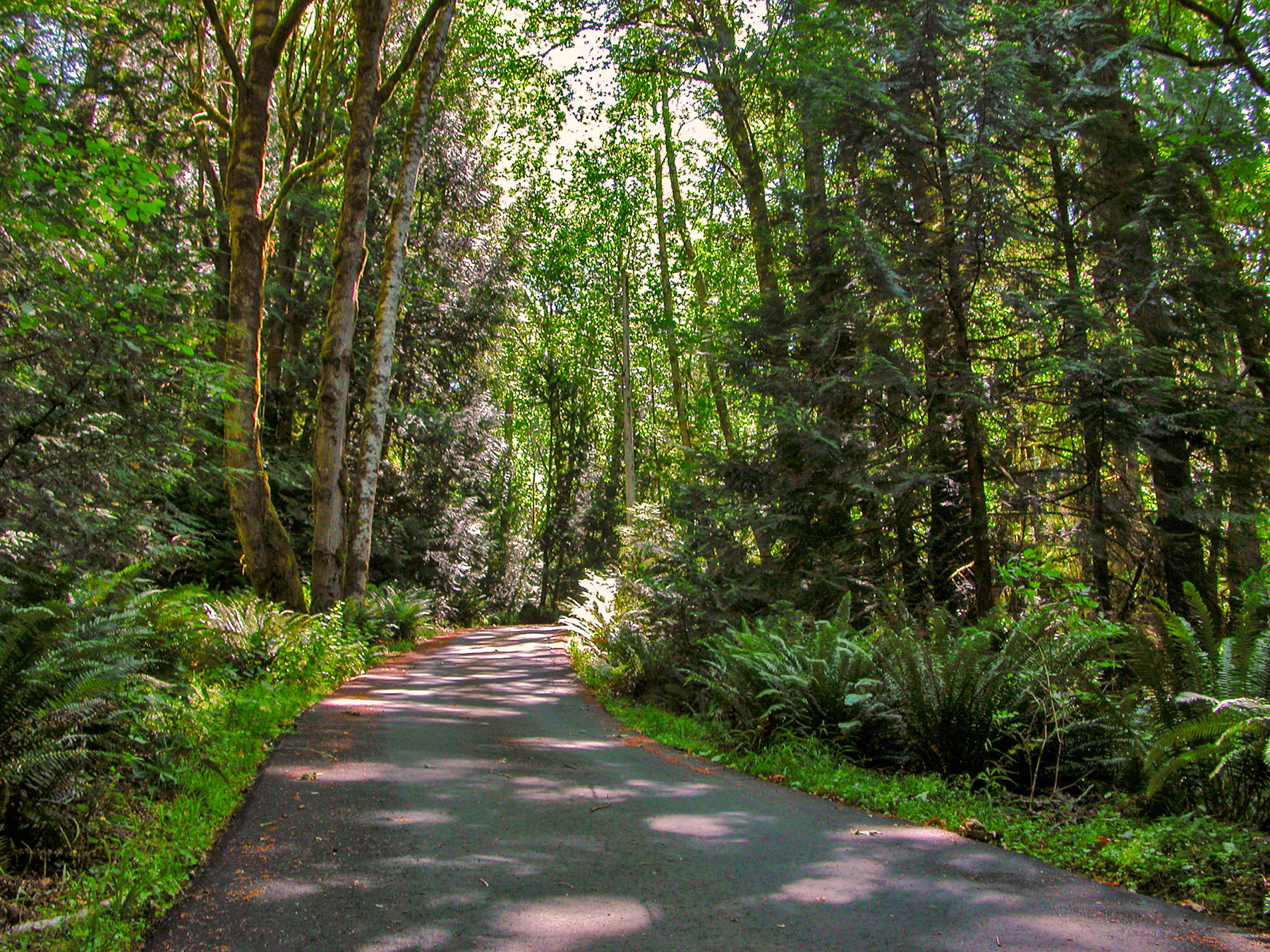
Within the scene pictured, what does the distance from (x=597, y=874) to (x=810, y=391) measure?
810cm

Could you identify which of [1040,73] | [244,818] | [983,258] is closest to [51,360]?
[244,818]

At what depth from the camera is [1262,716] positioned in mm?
4180

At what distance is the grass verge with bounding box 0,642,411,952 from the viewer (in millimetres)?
2896

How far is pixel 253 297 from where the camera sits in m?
11.5

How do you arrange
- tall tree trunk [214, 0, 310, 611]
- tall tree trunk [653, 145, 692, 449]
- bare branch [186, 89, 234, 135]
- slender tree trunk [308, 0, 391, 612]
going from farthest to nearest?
tall tree trunk [653, 145, 692, 449]
slender tree trunk [308, 0, 391, 612]
bare branch [186, 89, 234, 135]
tall tree trunk [214, 0, 310, 611]

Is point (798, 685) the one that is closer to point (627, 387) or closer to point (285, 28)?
point (285, 28)

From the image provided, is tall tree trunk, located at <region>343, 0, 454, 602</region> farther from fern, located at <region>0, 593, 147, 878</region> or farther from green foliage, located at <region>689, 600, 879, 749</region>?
fern, located at <region>0, 593, 147, 878</region>

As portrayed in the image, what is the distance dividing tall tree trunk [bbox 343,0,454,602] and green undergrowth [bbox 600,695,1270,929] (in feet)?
33.6

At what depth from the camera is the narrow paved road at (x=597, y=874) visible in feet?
9.93

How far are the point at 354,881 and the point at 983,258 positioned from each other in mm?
9372

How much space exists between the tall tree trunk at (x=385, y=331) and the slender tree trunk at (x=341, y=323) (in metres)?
0.97

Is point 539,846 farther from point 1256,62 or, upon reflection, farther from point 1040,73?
point 1256,62

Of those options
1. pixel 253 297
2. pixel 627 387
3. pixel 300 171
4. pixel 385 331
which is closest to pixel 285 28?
pixel 300 171

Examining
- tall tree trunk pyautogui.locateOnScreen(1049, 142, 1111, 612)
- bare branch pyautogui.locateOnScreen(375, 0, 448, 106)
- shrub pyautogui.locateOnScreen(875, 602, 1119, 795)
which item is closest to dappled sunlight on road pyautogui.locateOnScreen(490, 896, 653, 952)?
shrub pyautogui.locateOnScreen(875, 602, 1119, 795)
